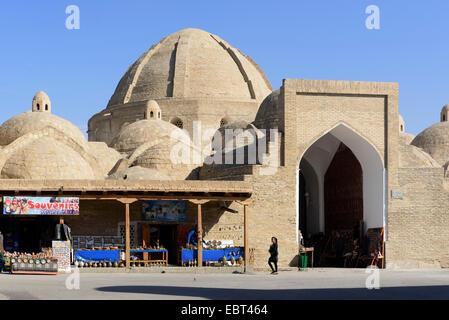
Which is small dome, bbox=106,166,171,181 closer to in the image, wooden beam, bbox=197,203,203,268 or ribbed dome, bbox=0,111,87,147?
wooden beam, bbox=197,203,203,268

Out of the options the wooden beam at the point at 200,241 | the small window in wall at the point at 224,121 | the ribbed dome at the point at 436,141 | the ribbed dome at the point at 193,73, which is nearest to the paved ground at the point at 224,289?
the wooden beam at the point at 200,241

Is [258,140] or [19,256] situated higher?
[258,140]

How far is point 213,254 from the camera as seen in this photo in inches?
813

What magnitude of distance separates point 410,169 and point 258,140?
4.89 metres

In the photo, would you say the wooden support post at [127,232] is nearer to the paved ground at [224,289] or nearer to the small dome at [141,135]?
the paved ground at [224,289]

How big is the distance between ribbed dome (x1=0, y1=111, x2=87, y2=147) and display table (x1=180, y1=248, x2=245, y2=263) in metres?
10.8

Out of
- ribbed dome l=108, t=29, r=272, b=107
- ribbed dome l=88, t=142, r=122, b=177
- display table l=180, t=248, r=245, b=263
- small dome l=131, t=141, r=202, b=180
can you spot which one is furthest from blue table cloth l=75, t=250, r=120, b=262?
ribbed dome l=108, t=29, r=272, b=107

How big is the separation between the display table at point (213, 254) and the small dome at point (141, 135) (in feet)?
35.9

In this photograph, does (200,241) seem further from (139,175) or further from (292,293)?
(292,293)

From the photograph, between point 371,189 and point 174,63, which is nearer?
point 371,189

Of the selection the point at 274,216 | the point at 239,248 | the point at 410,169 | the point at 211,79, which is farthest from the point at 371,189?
the point at 211,79

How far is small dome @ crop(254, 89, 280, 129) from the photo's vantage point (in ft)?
76.7

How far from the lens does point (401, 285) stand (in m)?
14.1

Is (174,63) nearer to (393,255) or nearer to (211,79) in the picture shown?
(211,79)
